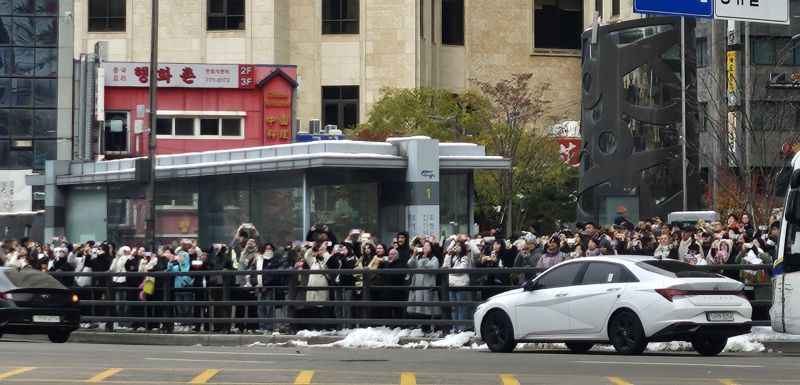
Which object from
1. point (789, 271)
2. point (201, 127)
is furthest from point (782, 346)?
point (201, 127)

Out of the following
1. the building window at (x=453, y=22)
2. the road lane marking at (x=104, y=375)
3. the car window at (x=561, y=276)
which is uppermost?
the building window at (x=453, y=22)

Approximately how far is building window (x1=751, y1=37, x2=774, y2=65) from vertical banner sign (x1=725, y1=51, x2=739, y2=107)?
14.8 m

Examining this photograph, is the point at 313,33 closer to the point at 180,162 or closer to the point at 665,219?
the point at 665,219

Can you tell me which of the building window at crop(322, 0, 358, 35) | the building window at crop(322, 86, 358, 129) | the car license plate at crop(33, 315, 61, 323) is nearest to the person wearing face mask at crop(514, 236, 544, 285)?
the car license plate at crop(33, 315, 61, 323)

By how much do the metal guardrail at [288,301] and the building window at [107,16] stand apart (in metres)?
56.8

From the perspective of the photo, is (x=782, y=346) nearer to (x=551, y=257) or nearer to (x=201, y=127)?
(x=551, y=257)

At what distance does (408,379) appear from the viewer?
1812cm

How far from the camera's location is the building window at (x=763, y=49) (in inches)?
3066

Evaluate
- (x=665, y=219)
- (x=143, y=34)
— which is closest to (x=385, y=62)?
(x=143, y=34)

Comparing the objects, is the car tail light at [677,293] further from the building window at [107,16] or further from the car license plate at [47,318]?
the building window at [107,16]

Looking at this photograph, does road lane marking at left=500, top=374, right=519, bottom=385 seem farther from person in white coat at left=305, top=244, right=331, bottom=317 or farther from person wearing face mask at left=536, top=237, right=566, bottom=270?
person in white coat at left=305, top=244, right=331, bottom=317

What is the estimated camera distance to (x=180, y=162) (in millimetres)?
41188

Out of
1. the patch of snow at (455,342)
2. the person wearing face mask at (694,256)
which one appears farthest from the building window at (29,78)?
the person wearing face mask at (694,256)

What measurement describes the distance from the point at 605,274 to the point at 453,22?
78693 mm
